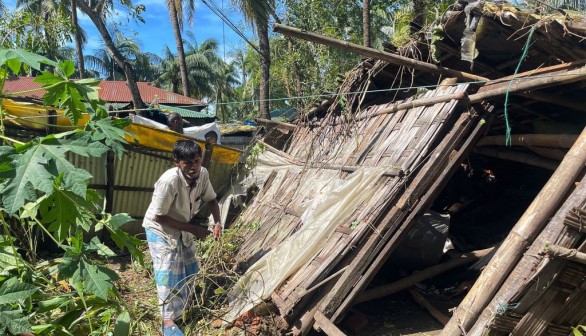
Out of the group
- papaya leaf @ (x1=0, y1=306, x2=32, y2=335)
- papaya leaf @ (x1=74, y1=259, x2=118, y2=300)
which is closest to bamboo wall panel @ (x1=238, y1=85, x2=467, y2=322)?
papaya leaf @ (x1=74, y1=259, x2=118, y2=300)

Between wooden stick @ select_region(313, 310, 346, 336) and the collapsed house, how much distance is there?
11 millimetres

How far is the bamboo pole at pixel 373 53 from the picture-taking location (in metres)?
4.30

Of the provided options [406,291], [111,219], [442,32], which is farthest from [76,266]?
[442,32]

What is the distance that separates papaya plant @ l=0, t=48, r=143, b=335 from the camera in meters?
2.13

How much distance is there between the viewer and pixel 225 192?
766cm

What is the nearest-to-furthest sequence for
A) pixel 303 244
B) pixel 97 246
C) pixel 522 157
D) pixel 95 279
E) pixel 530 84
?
pixel 95 279 → pixel 97 246 → pixel 530 84 → pixel 303 244 → pixel 522 157

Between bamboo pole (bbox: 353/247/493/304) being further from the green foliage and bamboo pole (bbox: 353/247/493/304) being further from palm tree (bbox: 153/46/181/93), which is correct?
palm tree (bbox: 153/46/181/93)

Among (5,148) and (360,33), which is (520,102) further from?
(360,33)

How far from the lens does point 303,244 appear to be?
4.48m

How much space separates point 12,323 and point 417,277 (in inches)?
149

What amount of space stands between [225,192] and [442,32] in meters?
4.12

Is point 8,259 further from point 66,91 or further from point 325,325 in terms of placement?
point 325,325

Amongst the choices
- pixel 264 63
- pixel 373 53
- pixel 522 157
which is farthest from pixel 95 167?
pixel 264 63

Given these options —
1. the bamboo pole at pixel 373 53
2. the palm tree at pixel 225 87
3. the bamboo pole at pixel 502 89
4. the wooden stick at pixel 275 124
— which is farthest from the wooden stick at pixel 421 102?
the palm tree at pixel 225 87
